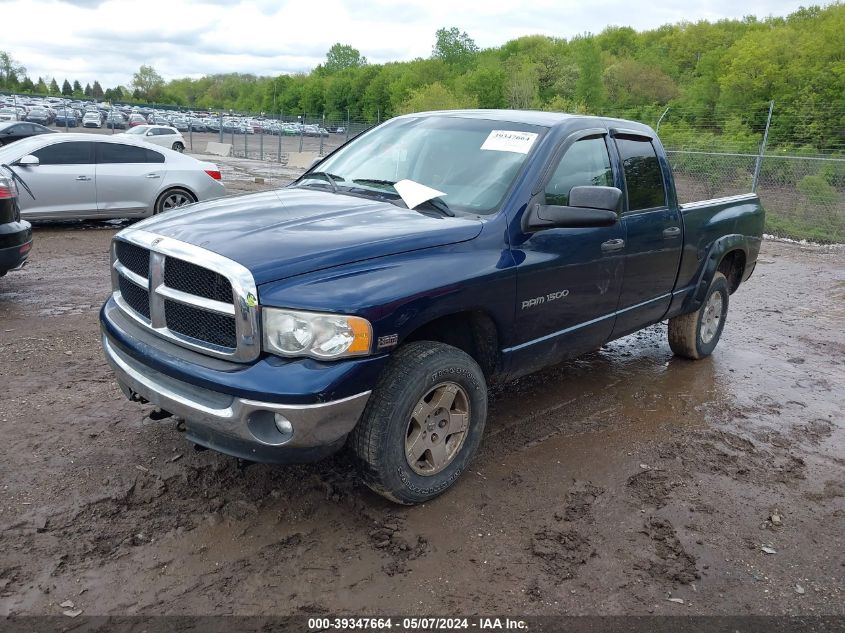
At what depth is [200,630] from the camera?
2.64 metres

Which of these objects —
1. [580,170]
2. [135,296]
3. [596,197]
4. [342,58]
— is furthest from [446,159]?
[342,58]

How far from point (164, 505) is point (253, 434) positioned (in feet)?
2.82

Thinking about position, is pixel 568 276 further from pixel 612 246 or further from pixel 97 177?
pixel 97 177

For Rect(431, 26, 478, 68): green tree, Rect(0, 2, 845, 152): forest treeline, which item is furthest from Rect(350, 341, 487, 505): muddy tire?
Rect(431, 26, 478, 68): green tree

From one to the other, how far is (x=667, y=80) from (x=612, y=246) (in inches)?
2706

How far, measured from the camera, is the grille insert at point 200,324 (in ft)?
9.88

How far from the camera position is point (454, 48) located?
8850cm

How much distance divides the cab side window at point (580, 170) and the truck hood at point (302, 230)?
0.68 metres

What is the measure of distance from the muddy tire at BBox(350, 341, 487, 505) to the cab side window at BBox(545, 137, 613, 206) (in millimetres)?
1189

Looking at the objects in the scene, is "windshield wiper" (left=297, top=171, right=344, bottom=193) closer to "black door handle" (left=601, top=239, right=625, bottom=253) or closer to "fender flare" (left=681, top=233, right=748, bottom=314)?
"black door handle" (left=601, top=239, right=625, bottom=253)

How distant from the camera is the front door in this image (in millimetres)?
3826

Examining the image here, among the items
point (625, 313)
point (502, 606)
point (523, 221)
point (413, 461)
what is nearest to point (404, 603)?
point (502, 606)

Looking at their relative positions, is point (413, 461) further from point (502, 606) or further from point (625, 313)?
point (625, 313)

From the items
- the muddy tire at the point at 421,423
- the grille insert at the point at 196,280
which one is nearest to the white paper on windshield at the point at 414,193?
the muddy tire at the point at 421,423
